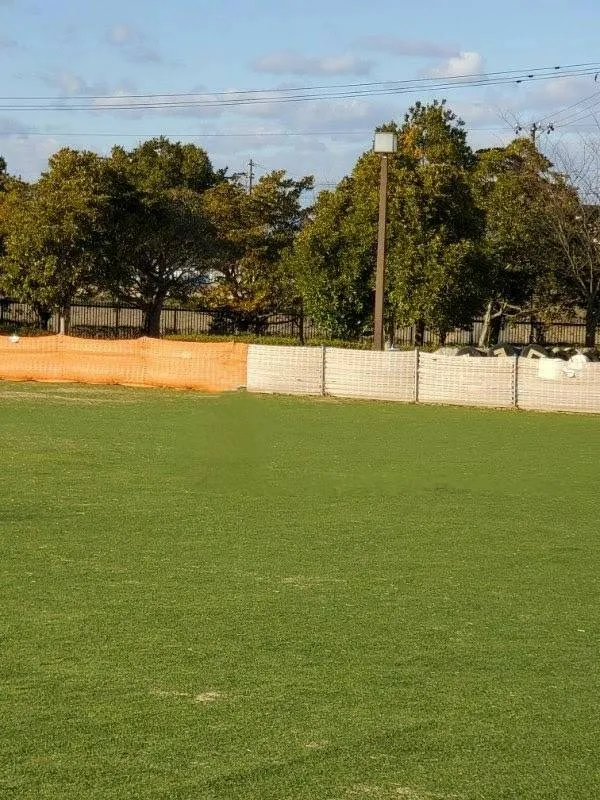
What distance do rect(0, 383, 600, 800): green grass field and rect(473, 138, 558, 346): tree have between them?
24.0 m

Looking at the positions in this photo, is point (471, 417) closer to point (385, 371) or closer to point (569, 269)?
point (385, 371)

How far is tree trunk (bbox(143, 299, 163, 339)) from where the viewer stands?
4738 cm

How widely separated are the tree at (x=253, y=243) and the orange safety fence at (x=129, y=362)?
55.8 ft

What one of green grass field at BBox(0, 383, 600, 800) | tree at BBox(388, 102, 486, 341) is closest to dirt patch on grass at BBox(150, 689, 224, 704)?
green grass field at BBox(0, 383, 600, 800)

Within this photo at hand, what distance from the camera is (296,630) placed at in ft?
23.6

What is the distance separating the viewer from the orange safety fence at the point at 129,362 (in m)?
28.4

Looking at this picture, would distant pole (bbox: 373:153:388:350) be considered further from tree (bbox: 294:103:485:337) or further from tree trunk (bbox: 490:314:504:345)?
tree trunk (bbox: 490:314:504:345)

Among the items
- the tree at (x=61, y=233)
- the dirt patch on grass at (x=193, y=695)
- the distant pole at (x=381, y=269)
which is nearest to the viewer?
the dirt patch on grass at (x=193, y=695)

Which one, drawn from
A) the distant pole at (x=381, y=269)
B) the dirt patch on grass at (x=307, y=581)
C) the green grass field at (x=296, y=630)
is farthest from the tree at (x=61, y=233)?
the dirt patch on grass at (x=307, y=581)

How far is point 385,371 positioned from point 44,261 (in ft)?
58.4

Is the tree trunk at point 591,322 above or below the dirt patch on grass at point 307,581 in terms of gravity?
above

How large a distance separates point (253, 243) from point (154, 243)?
17.5 feet

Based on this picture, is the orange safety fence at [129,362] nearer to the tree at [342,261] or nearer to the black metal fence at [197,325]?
the tree at [342,261]

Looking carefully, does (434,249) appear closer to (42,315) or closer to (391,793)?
(42,315)
